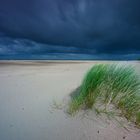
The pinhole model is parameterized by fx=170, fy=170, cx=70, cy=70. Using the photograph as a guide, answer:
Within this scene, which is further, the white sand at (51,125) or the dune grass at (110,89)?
the dune grass at (110,89)

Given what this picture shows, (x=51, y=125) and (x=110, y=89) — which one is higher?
(x=110, y=89)

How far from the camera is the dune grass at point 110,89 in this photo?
191 cm

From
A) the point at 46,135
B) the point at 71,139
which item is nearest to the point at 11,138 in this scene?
the point at 46,135

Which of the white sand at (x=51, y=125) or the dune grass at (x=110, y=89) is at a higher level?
the dune grass at (x=110, y=89)

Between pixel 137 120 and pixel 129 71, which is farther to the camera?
pixel 129 71

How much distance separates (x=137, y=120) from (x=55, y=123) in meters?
0.84

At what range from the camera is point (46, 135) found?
163 cm

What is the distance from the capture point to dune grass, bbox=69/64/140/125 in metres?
1.91

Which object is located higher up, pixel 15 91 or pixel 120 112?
pixel 120 112

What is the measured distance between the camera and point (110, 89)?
196 cm

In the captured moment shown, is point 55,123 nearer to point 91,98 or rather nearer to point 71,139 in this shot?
point 71,139

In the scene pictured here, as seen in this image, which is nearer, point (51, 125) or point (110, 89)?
point (51, 125)

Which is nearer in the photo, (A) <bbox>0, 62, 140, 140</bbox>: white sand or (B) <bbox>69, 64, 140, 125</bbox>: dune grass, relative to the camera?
(A) <bbox>0, 62, 140, 140</bbox>: white sand

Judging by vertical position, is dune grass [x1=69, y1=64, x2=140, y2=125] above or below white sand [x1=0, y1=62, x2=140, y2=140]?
above
